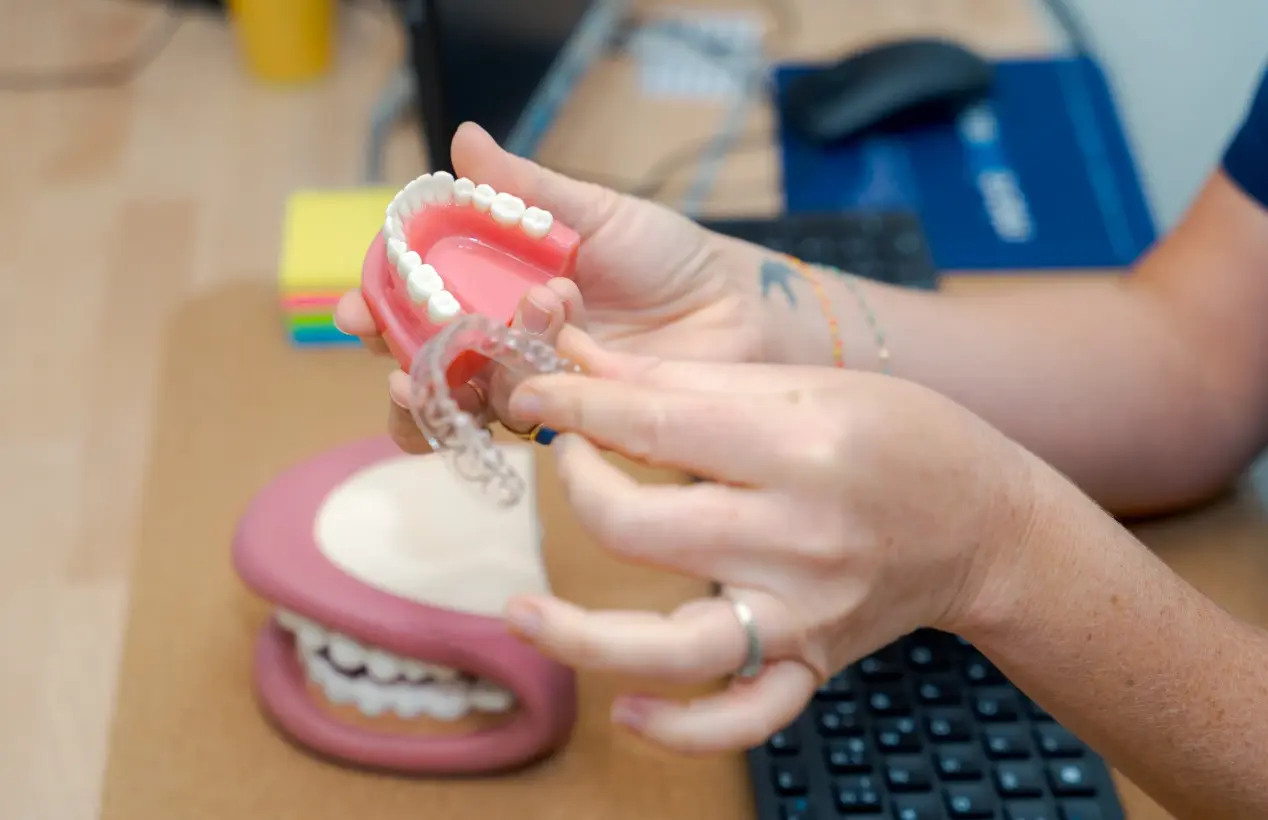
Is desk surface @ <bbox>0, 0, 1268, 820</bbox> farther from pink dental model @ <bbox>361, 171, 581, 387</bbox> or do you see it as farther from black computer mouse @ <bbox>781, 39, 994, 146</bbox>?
pink dental model @ <bbox>361, 171, 581, 387</bbox>

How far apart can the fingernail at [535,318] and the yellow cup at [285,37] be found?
605 mm

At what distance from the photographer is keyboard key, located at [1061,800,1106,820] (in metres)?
0.54

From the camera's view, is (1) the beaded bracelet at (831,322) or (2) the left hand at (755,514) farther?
(1) the beaded bracelet at (831,322)

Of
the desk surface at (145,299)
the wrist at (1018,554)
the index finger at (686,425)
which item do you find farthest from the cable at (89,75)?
the wrist at (1018,554)

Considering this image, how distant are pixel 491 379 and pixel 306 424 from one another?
0.27 m

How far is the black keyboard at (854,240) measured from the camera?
82cm

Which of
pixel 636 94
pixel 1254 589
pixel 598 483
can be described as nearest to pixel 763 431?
pixel 598 483

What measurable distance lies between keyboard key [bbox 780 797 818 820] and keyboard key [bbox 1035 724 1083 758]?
123 millimetres

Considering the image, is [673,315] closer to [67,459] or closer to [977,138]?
[67,459]

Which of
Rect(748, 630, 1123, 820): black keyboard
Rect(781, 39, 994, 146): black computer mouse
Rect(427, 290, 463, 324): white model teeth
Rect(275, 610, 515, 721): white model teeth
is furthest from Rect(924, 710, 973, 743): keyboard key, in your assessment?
Rect(781, 39, 994, 146): black computer mouse

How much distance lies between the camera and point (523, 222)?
507 millimetres

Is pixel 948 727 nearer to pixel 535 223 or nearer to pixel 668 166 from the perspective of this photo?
pixel 535 223

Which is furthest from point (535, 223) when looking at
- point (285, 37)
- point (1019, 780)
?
point (285, 37)

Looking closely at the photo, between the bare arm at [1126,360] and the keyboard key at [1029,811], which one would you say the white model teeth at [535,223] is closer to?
the bare arm at [1126,360]
